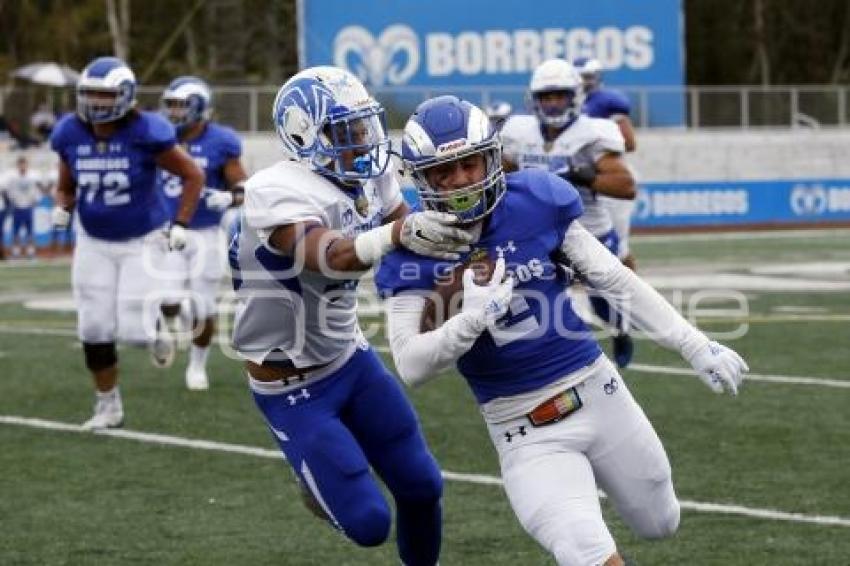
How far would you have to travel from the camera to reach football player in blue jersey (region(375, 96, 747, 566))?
17.2 ft

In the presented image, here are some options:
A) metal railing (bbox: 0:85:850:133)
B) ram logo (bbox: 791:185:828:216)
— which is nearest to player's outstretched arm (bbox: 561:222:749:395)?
metal railing (bbox: 0:85:850:133)

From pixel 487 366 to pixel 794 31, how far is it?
154 feet

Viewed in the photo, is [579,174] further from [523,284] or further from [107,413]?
[523,284]

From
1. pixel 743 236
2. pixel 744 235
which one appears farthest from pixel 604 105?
pixel 744 235

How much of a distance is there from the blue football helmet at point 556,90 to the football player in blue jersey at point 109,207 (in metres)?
2.38

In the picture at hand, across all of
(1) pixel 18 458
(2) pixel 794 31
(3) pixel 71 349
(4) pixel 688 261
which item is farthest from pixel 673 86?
(1) pixel 18 458

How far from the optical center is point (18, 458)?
9.27 metres

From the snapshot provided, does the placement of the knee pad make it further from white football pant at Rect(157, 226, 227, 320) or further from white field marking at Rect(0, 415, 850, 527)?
white football pant at Rect(157, 226, 227, 320)

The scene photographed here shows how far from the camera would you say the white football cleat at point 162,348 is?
39.6ft

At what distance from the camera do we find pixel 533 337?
542cm

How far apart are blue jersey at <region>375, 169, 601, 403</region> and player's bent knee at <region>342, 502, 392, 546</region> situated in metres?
0.63

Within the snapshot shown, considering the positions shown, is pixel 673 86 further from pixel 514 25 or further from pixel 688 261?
pixel 688 261

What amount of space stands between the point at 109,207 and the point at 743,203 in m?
23.0

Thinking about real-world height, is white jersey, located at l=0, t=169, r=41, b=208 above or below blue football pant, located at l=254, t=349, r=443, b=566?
below
